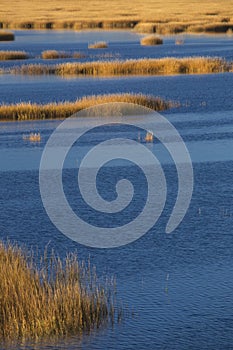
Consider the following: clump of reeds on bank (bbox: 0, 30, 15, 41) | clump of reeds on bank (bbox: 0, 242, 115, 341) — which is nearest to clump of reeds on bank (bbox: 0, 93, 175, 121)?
clump of reeds on bank (bbox: 0, 242, 115, 341)

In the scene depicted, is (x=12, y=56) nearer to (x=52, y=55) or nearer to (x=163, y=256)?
(x=52, y=55)

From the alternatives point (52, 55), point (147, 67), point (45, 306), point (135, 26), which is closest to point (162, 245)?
point (45, 306)

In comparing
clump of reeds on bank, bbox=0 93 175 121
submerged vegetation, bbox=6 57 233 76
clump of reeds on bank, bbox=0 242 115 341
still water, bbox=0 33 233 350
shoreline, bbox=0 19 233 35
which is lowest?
shoreline, bbox=0 19 233 35

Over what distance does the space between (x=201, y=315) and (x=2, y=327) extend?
2.71 m

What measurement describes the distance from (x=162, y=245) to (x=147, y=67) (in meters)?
31.9

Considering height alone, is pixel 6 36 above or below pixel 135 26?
above

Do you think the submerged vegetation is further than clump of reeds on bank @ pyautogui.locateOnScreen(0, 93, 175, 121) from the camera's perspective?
Yes

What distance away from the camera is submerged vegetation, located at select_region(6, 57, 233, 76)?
46250 mm

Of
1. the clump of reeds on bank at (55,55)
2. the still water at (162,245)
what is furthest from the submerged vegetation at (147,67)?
the still water at (162,245)

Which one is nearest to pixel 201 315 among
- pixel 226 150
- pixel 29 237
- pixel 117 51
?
pixel 29 237

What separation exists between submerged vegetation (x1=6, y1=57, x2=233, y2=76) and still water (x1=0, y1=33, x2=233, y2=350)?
16247mm

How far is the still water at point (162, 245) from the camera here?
11406mm

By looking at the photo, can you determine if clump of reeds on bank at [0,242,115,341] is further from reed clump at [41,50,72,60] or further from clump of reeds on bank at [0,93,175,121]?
reed clump at [41,50,72,60]

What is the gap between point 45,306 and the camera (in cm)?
1138
